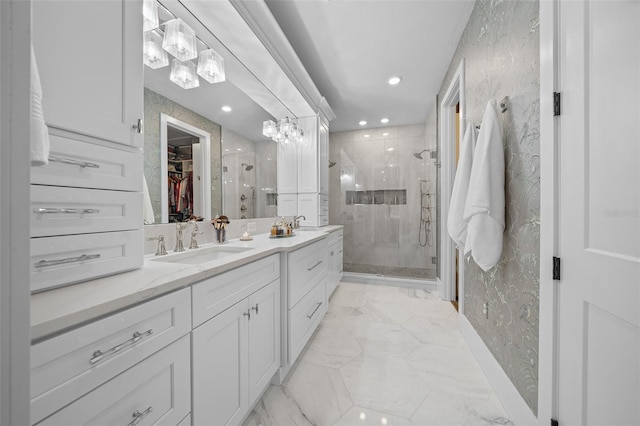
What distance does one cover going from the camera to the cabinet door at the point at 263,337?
1.29 meters

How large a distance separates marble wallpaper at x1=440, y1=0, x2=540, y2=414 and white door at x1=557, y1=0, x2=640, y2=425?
0.18 metres

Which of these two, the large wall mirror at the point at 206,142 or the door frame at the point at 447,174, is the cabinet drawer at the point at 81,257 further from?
the door frame at the point at 447,174

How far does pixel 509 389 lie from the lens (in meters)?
1.37

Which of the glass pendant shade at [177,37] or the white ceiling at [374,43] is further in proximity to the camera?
the white ceiling at [374,43]

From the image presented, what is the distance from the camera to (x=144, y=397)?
75 cm

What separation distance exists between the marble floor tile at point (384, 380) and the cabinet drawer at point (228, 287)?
0.72m

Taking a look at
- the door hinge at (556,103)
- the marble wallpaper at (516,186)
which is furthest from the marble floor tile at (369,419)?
the door hinge at (556,103)

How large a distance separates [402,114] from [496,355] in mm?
3319

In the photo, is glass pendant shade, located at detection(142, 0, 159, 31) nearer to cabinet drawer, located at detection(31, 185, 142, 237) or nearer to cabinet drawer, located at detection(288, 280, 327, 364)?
cabinet drawer, located at detection(31, 185, 142, 237)

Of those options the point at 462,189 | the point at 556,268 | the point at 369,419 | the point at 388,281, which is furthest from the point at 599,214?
the point at 388,281

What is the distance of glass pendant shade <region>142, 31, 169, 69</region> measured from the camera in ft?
4.40

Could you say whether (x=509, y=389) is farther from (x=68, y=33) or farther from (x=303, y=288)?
(x=68, y=33)

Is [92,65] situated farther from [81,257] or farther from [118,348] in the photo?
[118,348]

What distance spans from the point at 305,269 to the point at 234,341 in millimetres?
851
